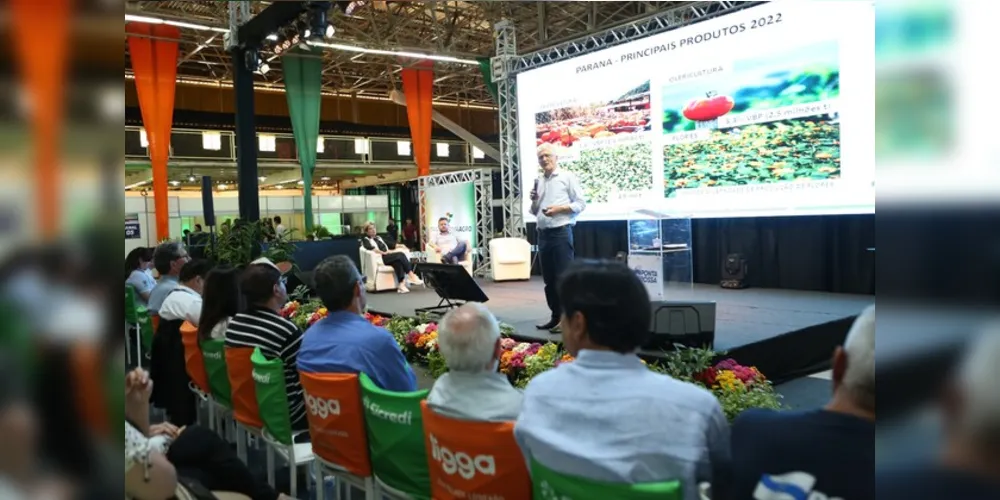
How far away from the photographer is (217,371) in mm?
2898

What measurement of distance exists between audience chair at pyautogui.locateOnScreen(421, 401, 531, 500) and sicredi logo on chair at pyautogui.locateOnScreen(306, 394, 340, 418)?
53cm

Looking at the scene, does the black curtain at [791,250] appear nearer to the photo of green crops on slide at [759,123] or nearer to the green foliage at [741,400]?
the photo of green crops on slide at [759,123]

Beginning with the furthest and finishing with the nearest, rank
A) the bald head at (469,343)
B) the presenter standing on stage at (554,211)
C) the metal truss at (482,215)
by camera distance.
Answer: the metal truss at (482,215) < the presenter standing on stage at (554,211) < the bald head at (469,343)

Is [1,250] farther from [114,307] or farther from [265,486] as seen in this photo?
[265,486]

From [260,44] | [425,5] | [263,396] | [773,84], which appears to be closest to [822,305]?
[773,84]

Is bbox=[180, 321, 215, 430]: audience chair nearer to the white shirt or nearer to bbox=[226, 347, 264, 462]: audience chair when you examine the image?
the white shirt

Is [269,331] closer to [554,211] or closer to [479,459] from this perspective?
[479,459]

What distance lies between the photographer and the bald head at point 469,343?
5.55 feet

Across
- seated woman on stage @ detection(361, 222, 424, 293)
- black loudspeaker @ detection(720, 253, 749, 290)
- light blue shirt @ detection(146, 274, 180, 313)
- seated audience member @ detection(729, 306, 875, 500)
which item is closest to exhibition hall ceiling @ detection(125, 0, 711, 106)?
seated woman on stage @ detection(361, 222, 424, 293)

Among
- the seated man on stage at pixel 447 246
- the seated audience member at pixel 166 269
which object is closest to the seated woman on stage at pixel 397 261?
the seated man on stage at pixel 447 246

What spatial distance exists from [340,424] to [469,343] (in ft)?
2.00

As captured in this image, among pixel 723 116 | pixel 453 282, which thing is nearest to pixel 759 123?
pixel 723 116

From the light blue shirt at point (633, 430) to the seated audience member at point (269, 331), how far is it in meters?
1.51

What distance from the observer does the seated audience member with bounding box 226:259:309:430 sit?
2.55 m
